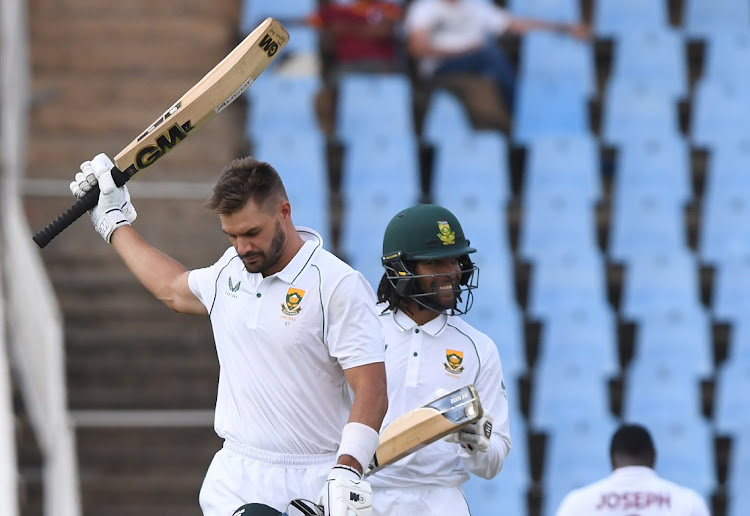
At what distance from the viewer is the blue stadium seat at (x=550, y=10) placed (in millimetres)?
10039

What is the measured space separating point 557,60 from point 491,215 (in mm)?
1640

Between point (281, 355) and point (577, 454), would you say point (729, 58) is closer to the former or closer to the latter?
point (577, 454)

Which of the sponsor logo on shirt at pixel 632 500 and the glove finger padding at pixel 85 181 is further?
the sponsor logo on shirt at pixel 632 500

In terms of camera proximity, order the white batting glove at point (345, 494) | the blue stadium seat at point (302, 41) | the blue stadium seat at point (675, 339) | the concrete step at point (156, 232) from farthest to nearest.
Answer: the blue stadium seat at point (302, 41), the concrete step at point (156, 232), the blue stadium seat at point (675, 339), the white batting glove at point (345, 494)

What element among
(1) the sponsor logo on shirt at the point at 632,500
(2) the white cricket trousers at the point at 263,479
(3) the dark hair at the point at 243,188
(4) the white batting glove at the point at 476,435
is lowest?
(2) the white cricket trousers at the point at 263,479

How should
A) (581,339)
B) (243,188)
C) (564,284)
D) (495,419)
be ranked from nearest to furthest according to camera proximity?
(243,188) < (495,419) < (581,339) < (564,284)

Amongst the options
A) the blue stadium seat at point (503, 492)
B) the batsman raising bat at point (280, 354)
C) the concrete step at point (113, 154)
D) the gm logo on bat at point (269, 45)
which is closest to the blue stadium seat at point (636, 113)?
the concrete step at point (113, 154)

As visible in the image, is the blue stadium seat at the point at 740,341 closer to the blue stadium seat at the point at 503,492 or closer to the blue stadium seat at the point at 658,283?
the blue stadium seat at the point at 658,283

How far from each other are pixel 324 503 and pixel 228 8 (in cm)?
720

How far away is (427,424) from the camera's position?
3.78 metres

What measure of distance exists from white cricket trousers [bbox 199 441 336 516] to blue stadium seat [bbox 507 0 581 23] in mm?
6820

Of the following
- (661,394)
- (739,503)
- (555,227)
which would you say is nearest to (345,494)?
(739,503)

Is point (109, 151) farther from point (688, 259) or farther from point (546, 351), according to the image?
point (688, 259)

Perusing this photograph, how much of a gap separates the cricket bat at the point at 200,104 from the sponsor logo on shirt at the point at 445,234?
71 cm
